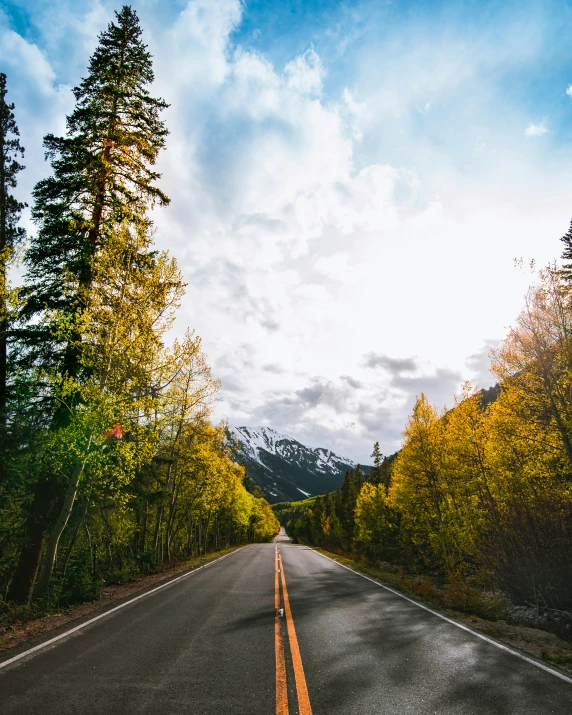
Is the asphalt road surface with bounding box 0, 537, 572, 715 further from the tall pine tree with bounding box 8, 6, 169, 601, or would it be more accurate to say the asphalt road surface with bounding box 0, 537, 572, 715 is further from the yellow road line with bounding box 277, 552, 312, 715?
the tall pine tree with bounding box 8, 6, 169, 601

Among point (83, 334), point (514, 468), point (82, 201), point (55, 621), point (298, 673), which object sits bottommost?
point (298, 673)

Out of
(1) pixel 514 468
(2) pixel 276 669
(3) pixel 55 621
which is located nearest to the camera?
(2) pixel 276 669

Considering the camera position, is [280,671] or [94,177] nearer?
[280,671]

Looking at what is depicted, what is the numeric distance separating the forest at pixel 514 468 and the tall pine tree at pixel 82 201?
14.5 meters

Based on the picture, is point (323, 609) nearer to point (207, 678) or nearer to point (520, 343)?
point (207, 678)

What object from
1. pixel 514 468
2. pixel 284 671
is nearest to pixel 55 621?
pixel 284 671

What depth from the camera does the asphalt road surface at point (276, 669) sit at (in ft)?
15.0

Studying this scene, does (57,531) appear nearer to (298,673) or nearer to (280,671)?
(280,671)

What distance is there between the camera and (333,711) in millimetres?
4391

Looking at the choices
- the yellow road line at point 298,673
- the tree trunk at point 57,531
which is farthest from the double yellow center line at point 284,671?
the tree trunk at point 57,531

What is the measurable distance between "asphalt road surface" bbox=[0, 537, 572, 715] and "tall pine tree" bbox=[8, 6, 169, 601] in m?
4.86

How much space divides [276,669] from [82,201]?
49.8ft

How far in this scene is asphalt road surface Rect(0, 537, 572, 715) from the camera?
457 centimetres

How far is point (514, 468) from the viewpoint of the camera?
62.1 ft
